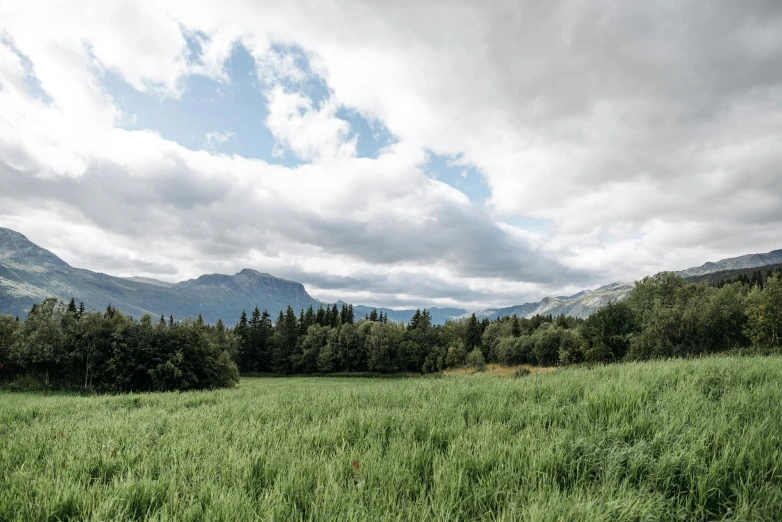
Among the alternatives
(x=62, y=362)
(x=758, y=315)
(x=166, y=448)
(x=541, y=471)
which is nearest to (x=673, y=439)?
(x=541, y=471)

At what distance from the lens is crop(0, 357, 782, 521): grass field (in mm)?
3193

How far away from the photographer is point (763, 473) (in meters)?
3.42

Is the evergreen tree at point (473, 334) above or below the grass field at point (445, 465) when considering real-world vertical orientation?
below

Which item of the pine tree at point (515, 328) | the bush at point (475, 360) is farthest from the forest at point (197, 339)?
the pine tree at point (515, 328)

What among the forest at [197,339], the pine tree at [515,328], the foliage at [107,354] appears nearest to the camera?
the foliage at [107,354]

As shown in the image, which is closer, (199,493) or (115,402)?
(199,493)

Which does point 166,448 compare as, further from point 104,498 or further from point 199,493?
point 199,493

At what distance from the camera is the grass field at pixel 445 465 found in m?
3.19

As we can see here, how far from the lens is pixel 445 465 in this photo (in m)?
3.88

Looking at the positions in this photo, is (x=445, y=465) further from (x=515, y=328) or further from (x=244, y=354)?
(x=515, y=328)

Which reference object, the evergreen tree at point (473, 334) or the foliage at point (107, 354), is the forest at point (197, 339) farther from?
the evergreen tree at point (473, 334)

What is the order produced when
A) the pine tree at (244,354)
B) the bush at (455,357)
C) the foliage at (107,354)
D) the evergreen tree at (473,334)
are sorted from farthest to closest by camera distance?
the evergreen tree at (473,334), the pine tree at (244,354), the bush at (455,357), the foliage at (107,354)

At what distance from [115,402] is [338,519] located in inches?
531

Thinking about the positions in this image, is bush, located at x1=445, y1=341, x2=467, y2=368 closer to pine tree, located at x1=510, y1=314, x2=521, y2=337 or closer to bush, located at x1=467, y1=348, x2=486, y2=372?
bush, located at x1=467, y1=348, x2=486, y2=372
